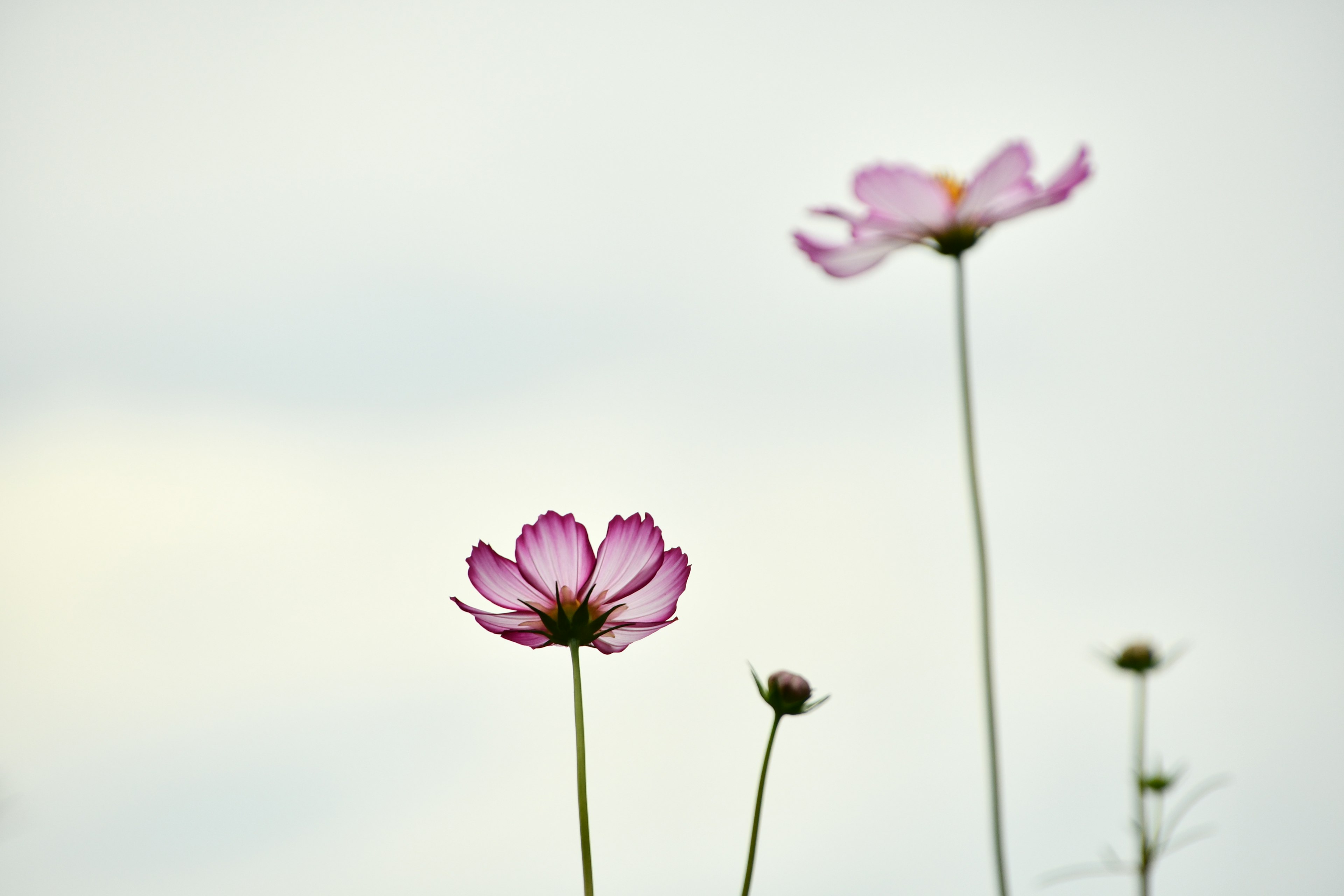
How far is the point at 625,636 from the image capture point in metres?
0.49

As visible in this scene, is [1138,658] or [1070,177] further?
[1138,658]

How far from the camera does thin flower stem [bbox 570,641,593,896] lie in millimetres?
345

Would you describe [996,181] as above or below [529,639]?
above

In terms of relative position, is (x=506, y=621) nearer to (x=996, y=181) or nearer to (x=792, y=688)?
(x=792, y=688)

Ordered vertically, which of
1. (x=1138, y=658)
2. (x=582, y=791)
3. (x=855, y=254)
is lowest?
(x=1138, y=658)

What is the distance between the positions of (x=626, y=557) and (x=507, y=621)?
0.07 m

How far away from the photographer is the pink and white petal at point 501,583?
495 millimetres

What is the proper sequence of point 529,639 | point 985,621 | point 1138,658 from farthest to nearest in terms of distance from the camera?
point 1138,658
point 529,639
point 985,621

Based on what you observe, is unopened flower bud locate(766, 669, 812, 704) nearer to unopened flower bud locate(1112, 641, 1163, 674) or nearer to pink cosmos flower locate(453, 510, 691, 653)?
pink cosmos flower locate(453, 510, 691, 653)

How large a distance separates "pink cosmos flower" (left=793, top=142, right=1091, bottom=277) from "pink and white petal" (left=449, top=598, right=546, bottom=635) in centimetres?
27

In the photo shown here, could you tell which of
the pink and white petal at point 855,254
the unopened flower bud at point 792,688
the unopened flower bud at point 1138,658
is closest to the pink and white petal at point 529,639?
the unopened flower bud at point 792,688

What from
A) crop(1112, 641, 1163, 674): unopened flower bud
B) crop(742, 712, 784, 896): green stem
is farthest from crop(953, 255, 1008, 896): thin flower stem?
crop(1112, 641, 1163, 674): unopened flower bud


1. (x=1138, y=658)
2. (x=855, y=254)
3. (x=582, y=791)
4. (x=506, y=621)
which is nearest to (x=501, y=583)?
(x=506, y=621)

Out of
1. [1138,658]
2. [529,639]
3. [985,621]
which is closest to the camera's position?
[985,621]
